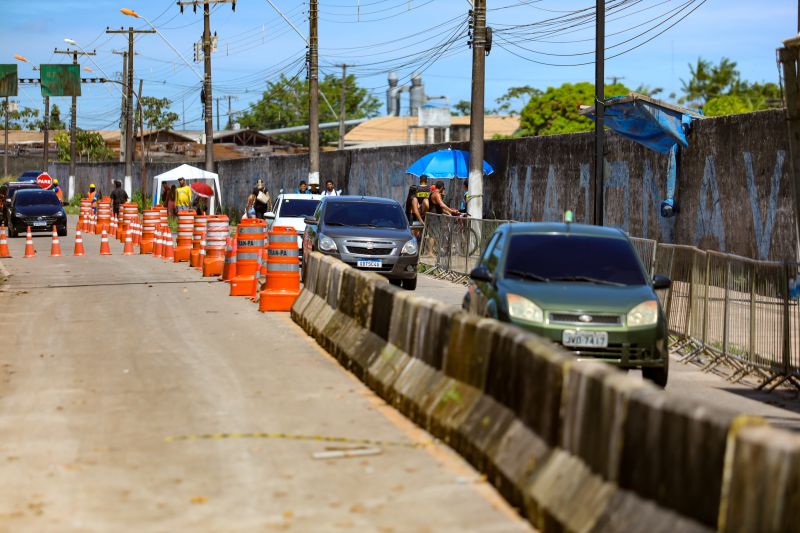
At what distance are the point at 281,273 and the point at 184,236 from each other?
13.1 metres

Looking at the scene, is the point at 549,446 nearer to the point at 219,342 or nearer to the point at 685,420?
the point at 685,420

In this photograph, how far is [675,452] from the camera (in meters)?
5.66

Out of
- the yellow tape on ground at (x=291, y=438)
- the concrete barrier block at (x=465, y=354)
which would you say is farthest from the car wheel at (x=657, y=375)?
the yellow tape on ground at (x=291, y=438)

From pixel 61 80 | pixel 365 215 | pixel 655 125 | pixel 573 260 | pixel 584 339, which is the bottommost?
pixel 584 339

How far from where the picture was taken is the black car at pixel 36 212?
150 ft

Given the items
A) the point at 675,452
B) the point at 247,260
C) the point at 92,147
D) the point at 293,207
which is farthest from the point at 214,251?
the point at 92,147

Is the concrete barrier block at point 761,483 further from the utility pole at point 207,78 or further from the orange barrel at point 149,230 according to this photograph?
the utility pole at point 207,78

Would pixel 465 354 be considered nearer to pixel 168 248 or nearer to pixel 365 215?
pixel 365 215

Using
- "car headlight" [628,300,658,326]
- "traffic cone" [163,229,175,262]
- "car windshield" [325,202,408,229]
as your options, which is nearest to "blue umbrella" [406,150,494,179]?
"traffic cone" [163,229,175,262]

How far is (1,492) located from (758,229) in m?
17.4

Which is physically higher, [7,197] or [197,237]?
[7,197]

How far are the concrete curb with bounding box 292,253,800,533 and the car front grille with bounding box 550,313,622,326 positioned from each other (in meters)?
1.48

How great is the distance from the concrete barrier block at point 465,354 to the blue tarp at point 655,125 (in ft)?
51.0

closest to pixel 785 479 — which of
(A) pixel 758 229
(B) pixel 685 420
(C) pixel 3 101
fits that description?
(B) pixel 685 420
